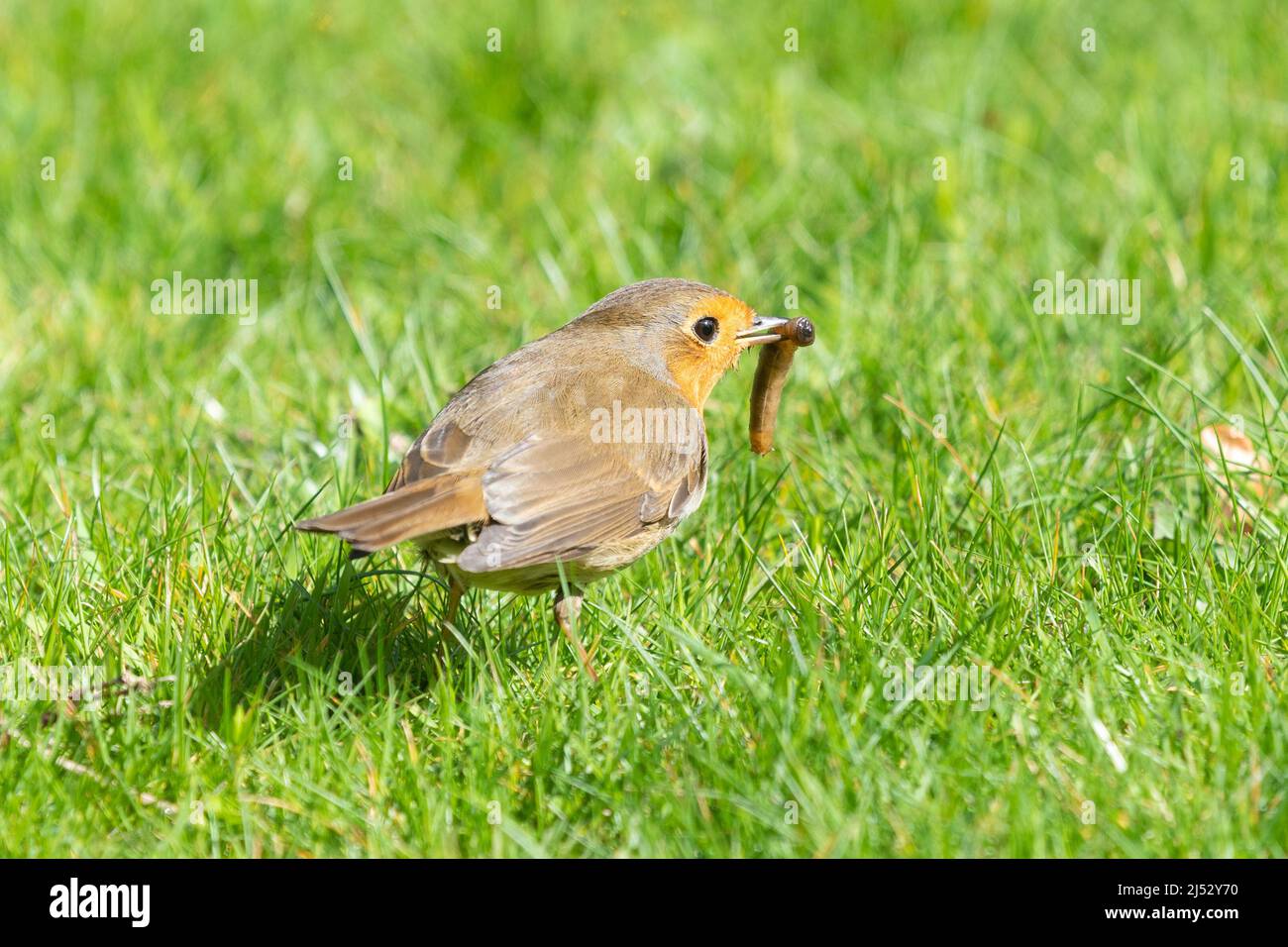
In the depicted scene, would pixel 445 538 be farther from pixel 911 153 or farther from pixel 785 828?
pixel 911 153

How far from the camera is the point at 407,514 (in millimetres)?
3764

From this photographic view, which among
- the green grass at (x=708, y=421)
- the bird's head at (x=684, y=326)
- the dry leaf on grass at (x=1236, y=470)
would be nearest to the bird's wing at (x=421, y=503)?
the green grass at (x=708, y=421)

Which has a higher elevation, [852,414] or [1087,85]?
[1087,85]

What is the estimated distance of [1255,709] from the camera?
11.6 ft

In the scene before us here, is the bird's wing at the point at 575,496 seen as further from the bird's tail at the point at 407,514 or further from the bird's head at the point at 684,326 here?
the bird's head at the point at 684,326

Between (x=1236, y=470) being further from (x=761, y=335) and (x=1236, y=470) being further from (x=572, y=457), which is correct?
(x=572, y=457)

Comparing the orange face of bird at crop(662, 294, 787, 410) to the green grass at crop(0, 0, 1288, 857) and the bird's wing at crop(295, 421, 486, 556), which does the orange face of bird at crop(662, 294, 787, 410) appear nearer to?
the green grass at crop(0, 0, 1288, 857)

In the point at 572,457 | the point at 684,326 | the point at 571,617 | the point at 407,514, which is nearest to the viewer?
the point at 407,514

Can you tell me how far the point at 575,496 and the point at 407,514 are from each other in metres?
0.56

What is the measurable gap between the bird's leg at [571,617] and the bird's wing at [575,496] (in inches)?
6.4

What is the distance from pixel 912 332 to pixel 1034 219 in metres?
1.28

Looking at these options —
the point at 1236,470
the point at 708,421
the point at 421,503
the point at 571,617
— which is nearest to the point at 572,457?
the point at 571,617

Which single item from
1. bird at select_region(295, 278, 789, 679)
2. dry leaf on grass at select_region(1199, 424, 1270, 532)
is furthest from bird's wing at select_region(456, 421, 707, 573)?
dry leaf on grass at select_region(1199, 424, 1270, 532)

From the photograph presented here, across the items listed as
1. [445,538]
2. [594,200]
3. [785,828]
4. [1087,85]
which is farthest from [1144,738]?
[1087,85]
